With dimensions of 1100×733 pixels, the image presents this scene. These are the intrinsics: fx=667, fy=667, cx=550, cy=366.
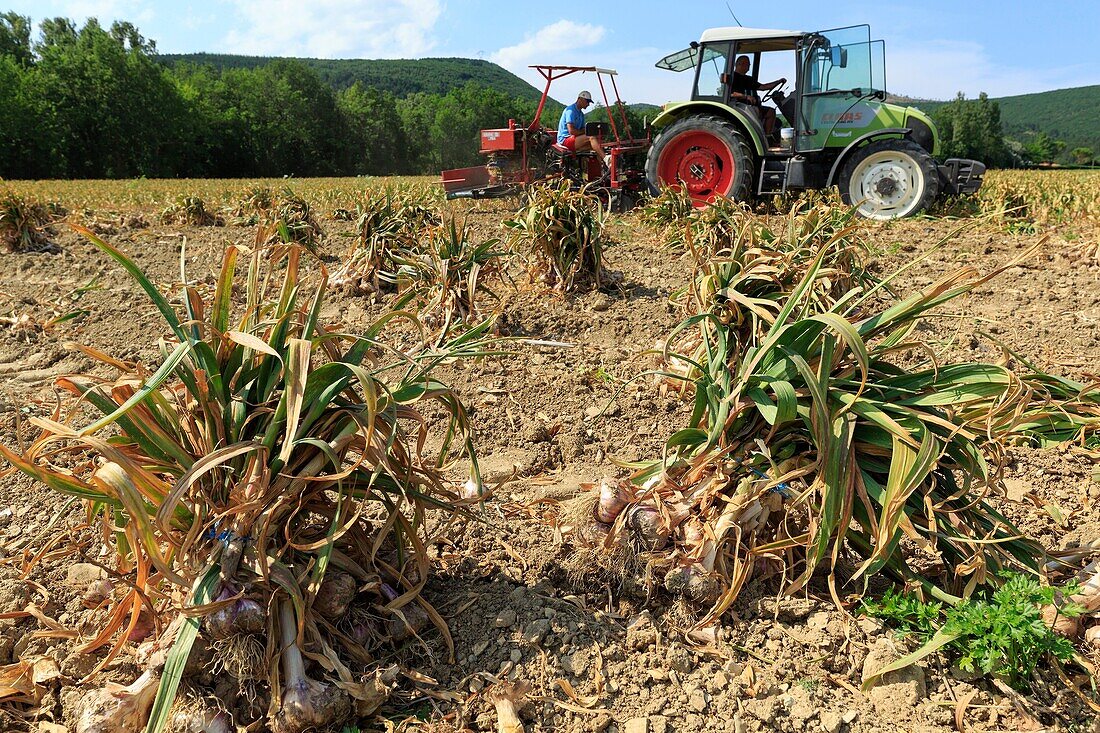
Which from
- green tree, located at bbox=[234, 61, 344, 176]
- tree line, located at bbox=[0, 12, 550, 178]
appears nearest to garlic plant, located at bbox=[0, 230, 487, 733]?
tree line, located at bbox=[0, 12, 550, 178]

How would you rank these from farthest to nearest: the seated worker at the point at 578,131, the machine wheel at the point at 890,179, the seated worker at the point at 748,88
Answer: the seated worker at the point at 578,131, the seated worker at the point at 748,88, the machine wheel at the point at 890,179

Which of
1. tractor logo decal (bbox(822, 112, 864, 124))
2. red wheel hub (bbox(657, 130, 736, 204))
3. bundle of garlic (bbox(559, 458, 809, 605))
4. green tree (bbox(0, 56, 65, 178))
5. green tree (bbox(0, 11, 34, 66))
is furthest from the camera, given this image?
green tree (bbox(0, 11, 34, 66))

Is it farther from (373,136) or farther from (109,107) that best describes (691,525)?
(373,136)

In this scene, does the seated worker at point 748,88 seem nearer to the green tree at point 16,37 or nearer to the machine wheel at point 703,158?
the machine wheel at point 703,158

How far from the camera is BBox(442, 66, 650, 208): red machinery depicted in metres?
10.1

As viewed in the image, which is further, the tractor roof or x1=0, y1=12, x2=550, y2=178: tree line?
x1=0, y1=12, x2=550, y2=178: tree line

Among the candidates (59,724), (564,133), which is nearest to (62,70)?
(564,133)

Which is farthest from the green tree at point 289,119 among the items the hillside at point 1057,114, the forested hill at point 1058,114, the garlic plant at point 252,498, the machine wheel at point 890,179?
the forested hill at point 1058,114

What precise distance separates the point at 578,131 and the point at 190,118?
134 feet

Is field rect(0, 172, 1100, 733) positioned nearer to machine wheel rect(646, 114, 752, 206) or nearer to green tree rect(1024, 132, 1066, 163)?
machine wheel rect(646, 114, 752, 206)

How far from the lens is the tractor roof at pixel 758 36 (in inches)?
341

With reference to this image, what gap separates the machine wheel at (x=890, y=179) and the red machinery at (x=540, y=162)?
3.05 meters

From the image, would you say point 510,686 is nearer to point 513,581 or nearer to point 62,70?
point 513,581

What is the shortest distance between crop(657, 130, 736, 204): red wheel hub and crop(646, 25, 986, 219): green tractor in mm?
14
